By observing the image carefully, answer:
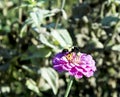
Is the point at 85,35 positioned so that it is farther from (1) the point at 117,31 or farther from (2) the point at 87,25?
(1) the point at 117,31

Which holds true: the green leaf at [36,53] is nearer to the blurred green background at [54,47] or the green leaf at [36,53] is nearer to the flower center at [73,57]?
the blurred green background at [54,47]

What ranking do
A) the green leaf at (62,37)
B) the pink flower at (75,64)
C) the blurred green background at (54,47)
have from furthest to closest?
the blurred green background at (54,47) → the green leaf at (62,37) → the pink flower at (75,64)

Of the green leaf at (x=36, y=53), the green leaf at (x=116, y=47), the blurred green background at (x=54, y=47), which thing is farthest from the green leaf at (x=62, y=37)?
the green leaf at (x=116, y=47)

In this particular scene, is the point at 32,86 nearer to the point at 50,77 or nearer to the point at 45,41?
the point at 50,77

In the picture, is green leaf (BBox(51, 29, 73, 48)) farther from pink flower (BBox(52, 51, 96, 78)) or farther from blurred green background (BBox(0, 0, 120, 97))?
pink flower (BBox(52, 51, 96, 78))

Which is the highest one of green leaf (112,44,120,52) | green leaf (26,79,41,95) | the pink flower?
green leaf (112,44,120,52)

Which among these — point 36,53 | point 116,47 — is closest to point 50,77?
point 36,53

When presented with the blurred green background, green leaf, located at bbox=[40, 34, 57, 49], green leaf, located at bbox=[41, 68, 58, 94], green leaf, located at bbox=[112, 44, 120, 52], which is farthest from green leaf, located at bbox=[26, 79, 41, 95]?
green leaf, located at bbox=[112, 44, 120, 52]
